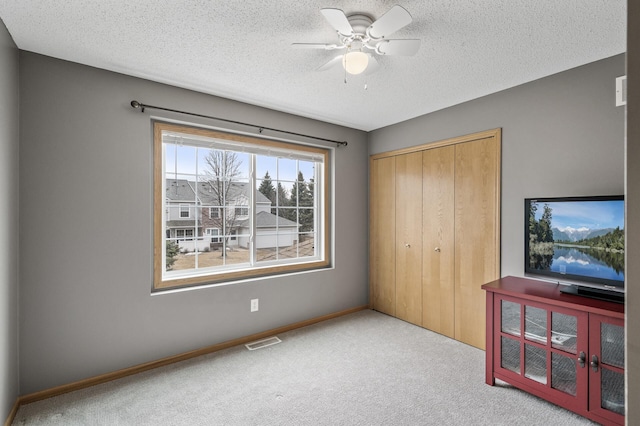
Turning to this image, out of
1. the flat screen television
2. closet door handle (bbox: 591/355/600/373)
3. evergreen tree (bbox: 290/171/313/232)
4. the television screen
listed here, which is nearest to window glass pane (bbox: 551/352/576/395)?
closet door handle (bbox: 591/355/600/373)

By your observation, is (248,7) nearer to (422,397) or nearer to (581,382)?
(422,397)

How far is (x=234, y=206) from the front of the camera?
3291 mm

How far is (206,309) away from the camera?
2945mm

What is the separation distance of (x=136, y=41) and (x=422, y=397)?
10.4 ft

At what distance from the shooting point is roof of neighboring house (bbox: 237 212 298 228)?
3.39 meters

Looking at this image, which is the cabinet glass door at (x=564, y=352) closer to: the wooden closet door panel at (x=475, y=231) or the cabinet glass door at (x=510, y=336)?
the cabinet glass door at (x=510, y=336)

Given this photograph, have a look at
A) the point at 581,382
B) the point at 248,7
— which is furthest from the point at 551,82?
the point at 248,7

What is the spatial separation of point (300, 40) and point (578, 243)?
243 centimetres

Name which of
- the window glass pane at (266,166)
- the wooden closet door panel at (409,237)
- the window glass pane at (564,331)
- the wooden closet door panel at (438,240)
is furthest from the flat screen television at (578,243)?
the window glass pane at (266,166)

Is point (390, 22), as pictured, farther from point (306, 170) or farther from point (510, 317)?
point (306, 170)

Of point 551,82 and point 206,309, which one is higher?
point 551,82

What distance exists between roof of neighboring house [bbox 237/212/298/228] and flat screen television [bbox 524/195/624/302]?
7.79ft

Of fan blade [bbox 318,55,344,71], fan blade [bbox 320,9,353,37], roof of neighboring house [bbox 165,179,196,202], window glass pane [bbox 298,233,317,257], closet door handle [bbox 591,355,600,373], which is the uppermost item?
fan blade [bbox 318,55,344,71]

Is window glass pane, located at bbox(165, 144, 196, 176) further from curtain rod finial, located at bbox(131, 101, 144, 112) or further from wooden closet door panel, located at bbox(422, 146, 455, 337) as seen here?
wooden closet door panel, located at bbox(422, 146, 455, 337)
